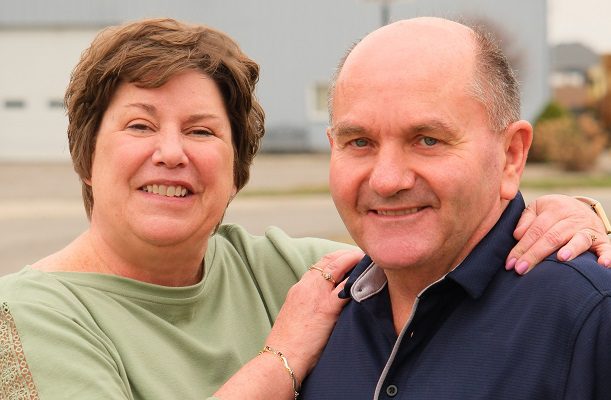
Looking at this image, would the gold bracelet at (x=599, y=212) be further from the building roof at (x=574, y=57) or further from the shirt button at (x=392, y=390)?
the building roof at (x=574, y=57)

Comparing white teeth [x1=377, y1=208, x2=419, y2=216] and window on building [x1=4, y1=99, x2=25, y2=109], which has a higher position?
white teeth [x1=377, y1=208, x2=419, y2=216]

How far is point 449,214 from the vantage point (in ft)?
8.05

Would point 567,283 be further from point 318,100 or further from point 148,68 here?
point 318,100

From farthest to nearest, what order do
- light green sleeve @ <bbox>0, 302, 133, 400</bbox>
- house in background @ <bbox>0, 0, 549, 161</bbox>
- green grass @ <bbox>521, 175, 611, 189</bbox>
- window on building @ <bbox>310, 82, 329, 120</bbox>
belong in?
window on building @ <bbox>310, 82, 329, 120</bbox> → house in background @ <bbox>0, 0, 549, 161</bbox> → green grass @ <bbox>521, 175, 611, 189</bbox> → light green sleeve @ <bbox>0, 302, 133, 400</bbox>

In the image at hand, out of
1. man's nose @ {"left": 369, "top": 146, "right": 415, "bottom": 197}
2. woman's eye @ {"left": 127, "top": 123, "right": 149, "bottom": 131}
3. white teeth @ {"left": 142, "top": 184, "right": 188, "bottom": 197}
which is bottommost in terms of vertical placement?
white teeth @ {"left": 142, "top": 184, "right": 188, "bottom": 197}

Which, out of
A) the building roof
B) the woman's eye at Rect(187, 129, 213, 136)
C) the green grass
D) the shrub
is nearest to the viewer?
the woman's eye at Rect(187, 129, 213, 136)

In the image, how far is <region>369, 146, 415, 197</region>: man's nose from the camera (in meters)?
2.43

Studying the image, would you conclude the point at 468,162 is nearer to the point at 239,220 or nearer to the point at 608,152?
the point at 239,220

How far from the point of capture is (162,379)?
3.07 meters

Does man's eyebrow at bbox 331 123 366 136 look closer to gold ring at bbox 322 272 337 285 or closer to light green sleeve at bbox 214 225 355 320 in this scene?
gold ring at bbox 322 272 337 285

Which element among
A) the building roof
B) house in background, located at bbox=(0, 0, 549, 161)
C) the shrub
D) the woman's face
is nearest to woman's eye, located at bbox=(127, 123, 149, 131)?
the woman's face

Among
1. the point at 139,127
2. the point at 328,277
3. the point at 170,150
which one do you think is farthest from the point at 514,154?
the point at 139,127

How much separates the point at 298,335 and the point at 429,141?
2.87 feet

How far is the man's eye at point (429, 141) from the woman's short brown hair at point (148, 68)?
1041 millimetres
